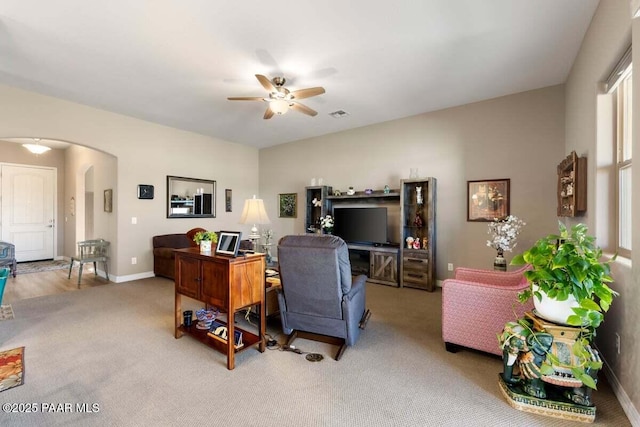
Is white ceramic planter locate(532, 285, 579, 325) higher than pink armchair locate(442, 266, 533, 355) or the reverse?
higher

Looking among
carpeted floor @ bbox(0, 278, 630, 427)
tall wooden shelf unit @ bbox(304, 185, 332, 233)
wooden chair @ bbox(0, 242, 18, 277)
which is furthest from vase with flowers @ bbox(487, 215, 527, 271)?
wooden chair @ bbox(0, 242, 18, 277)

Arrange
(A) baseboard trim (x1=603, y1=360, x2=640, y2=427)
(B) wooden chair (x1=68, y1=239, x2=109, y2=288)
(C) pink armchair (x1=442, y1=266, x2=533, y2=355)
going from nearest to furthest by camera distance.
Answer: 1. (A) baseboard trim (x1=603, y1=360, x2=640, y2=427)
2. (C) pink armchair (x1=442, y1=266, x2=533, y2=355)
3. (B) wooden chair (x1=68, y1=239, x2=109, y2=288)

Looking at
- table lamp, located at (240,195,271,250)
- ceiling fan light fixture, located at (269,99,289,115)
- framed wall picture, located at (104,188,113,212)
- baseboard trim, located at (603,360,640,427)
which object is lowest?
baseboard trim, located at (603,360,640,427)

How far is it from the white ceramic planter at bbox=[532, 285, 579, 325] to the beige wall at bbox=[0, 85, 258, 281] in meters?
5.73

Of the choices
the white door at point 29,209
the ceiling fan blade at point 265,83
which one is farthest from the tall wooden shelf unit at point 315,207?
the white door at point 29,209

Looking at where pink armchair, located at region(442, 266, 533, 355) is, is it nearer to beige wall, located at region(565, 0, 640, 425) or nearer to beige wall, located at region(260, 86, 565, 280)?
beige wall, located at region(565, 0, 640, 425)

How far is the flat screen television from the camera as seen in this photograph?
509 cm

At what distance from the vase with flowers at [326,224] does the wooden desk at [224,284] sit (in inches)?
120

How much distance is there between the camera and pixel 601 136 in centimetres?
239

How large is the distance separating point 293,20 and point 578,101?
3.04m

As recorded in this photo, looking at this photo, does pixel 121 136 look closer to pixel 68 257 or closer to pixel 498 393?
pixel 68 257

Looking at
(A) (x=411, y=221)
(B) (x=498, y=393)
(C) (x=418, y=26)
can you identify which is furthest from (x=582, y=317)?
(A) (x=411, y=221)

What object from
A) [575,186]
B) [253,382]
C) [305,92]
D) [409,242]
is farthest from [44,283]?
[575,186]

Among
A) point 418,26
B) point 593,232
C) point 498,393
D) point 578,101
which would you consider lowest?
point 498,393
